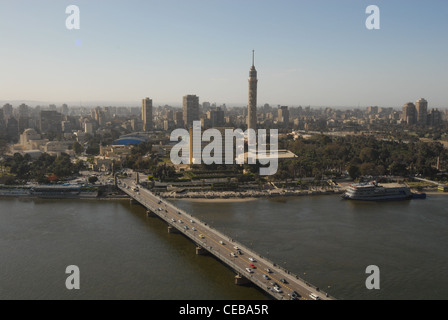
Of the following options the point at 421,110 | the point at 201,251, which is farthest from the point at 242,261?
the point at 421,110

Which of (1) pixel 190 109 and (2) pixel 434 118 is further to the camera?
(2) pixel 434 118

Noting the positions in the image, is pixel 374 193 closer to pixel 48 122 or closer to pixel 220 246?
pixel 220 246

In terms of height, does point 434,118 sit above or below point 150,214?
above

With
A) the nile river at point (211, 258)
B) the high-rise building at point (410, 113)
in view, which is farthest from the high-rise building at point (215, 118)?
the nile river at point (211, 258)

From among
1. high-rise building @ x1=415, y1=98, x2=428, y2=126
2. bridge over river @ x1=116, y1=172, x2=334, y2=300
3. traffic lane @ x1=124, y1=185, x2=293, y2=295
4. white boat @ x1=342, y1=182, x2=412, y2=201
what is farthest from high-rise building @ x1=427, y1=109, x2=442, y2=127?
bridge over river @ x1=116, y1=172, x2=334, y2=300
